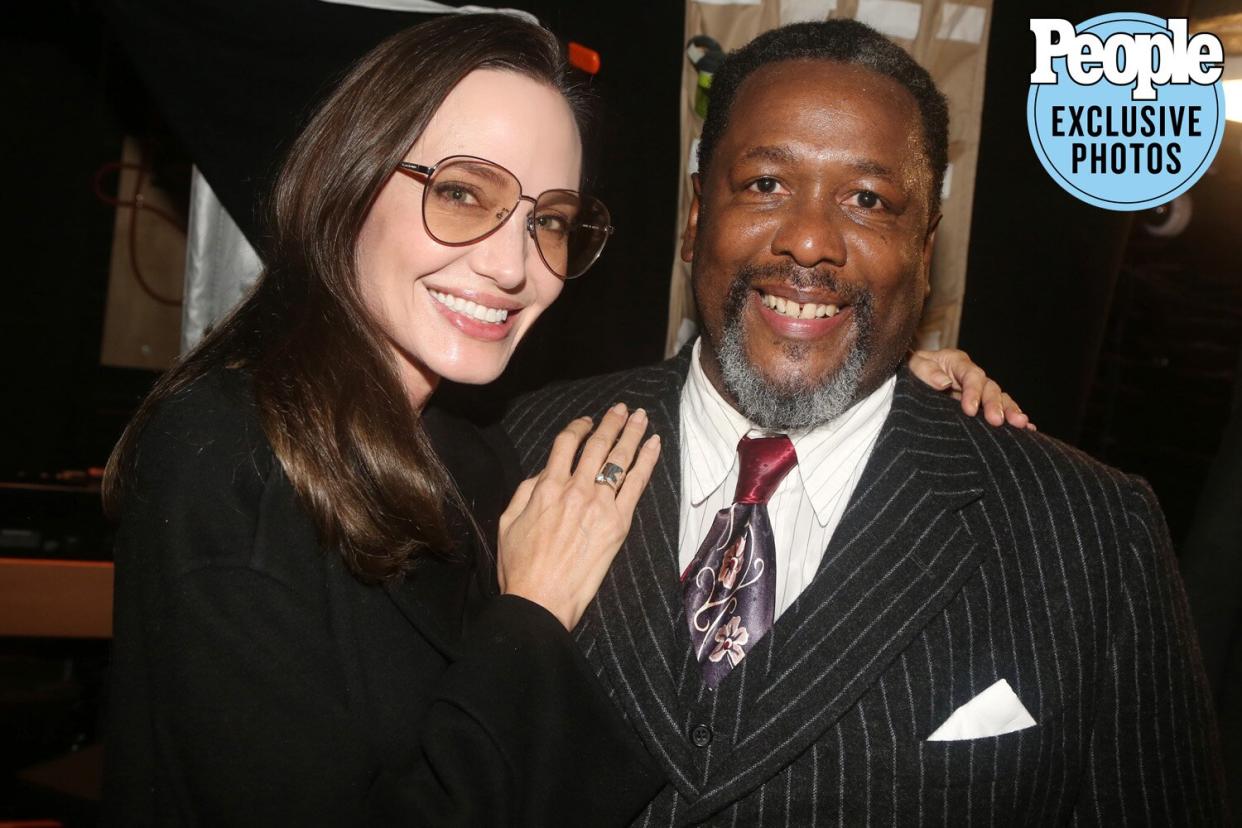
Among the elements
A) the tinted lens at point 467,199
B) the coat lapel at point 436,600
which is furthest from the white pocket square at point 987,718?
the tinted lens at point 467,199

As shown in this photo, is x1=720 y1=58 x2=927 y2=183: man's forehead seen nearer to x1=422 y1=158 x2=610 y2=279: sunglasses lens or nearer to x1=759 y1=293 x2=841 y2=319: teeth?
x1=759 y1=293 x2=841 y2=319: teeth

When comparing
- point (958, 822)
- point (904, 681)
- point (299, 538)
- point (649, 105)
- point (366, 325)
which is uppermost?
point (649, 105)

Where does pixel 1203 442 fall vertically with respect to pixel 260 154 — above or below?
below

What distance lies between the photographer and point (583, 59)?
8.71 ft

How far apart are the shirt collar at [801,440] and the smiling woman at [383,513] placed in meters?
0.12

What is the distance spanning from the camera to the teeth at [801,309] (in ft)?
5.94

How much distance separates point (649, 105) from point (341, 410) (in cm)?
188

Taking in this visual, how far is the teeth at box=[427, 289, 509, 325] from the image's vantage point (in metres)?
1.72

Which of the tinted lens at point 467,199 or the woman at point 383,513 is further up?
the tinted lens at point 467,199

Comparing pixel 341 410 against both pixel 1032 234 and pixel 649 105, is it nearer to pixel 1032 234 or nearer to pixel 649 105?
pixel 649 105

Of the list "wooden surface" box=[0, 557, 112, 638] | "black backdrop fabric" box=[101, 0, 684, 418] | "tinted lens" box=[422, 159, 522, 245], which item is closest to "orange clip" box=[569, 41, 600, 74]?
"black backdrop fabric" box=[101, 0, 684, 418]

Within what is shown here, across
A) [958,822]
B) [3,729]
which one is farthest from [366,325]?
[3,729]

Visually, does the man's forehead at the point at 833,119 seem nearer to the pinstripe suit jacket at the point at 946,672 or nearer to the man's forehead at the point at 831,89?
the man's forehead at the point at 831,89

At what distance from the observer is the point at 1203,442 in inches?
158
